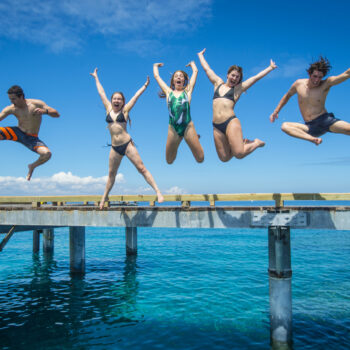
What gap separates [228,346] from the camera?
8.48 metres

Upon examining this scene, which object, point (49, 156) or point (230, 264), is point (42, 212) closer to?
point (49, 156)

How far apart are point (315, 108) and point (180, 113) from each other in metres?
2.99

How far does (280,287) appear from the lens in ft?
24.1

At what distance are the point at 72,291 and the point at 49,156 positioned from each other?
8490 mm

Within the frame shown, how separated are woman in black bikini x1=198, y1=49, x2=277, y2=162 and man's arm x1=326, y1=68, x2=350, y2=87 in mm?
1210

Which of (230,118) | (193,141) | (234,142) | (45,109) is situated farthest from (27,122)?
(234,142)

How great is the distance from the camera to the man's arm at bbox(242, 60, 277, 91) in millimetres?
6793

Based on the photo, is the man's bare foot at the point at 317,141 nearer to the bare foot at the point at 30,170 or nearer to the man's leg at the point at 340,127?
the man's leg at the point at 340,127

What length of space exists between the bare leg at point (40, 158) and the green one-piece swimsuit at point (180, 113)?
3.51m

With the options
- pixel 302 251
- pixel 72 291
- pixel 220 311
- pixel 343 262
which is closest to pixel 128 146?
pixel 220 311

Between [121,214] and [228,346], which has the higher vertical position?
[121,214]

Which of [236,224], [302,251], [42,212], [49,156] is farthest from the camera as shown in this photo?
[302,251]

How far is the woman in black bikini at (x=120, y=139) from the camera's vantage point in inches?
302

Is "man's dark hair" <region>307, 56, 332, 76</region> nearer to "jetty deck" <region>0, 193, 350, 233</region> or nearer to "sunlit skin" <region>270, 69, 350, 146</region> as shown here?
"sunlit skin" <region>270, 69, 350, 146</region>
